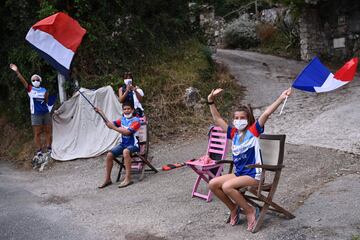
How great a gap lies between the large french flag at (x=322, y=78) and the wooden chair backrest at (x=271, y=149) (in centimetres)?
66

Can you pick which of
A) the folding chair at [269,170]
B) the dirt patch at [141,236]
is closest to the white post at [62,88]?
the dirt patch at [141,236]

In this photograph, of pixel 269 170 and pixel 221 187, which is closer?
pixel 269 170

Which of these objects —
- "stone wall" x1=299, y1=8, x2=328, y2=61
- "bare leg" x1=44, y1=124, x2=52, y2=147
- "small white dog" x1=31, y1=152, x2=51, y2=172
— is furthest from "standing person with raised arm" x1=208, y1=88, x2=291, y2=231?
"stone wall" x1=299, y1=8, x2=328, y2=61

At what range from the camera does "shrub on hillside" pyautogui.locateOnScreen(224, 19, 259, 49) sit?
24.0 meters

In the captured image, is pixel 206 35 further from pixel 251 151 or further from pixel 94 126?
pixel 251 151

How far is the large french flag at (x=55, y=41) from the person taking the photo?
7.85 meters

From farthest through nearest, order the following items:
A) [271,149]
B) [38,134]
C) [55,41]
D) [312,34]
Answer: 1. [312,34]
2. [38,134]
3. [55,41]
4. [271,149]

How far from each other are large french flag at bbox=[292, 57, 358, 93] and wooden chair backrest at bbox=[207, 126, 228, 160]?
1700mm

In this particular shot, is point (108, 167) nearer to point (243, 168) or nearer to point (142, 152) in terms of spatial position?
point (142, 152)

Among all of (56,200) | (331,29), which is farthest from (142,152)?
(331,29)

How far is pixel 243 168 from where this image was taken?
17.3ft

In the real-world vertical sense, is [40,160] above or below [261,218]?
below

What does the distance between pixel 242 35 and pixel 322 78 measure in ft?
63.0

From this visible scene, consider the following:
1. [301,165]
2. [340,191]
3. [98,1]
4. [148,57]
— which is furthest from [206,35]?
[340,191]
